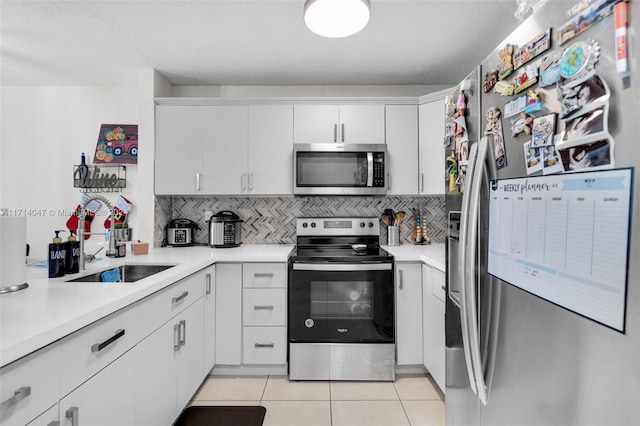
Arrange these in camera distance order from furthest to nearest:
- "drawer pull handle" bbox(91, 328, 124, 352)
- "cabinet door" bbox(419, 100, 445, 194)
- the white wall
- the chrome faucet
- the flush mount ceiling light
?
1. the white wall
2. "cabinet door" bbox(419, 100, 445, 194)
3. the chrome faucet
4. the flush mount ceiling light
5. "drawer pull handle" bbox(91, 328, 124, 352)

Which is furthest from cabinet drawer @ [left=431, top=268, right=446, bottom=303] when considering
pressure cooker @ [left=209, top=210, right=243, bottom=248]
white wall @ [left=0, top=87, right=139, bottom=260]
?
white wall @ [left=0, top=87, right=139, bottom=260]

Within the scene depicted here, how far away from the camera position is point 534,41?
2.48 ft

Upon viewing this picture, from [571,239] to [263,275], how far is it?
1955mm

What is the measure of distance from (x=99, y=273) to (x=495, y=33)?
2.90 m

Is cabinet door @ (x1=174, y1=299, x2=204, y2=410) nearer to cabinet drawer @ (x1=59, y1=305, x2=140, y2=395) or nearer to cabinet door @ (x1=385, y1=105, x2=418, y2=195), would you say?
cabinet drawer @ (x1=59, y1=305, x2=140, y2=395)

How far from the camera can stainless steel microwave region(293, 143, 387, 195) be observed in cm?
257

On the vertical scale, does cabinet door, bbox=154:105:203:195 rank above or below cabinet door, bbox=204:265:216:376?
above

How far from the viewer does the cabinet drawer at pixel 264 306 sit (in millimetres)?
2291

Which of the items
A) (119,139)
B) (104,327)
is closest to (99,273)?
(104,327)

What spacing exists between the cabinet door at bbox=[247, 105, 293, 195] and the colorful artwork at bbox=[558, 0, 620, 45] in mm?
2146

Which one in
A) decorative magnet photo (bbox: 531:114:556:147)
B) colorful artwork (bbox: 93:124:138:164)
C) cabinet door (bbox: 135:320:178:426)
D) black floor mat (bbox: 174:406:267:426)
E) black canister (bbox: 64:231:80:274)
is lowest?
black floor mat (bbox: 174:406:267:426)

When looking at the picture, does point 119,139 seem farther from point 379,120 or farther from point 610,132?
point 610,132

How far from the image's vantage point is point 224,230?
8.71 ft

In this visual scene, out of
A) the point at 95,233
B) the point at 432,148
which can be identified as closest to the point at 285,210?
the point at 432,148
